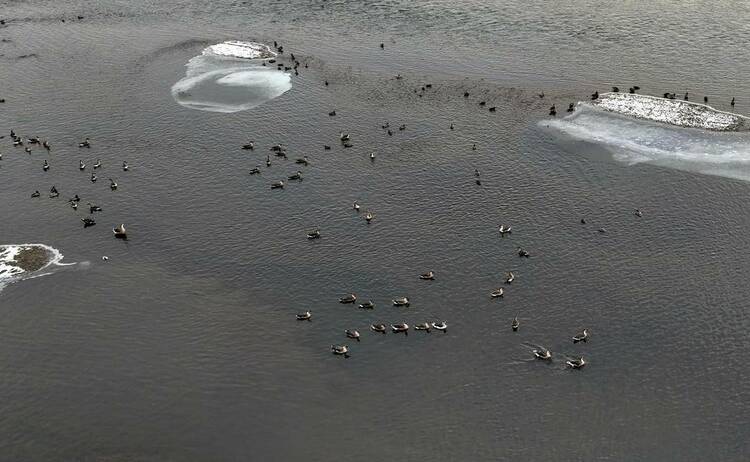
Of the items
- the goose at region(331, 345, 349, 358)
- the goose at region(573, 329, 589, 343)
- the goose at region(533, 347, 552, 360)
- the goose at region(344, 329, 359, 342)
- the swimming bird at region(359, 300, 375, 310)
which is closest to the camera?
the goose at region(533, 347, 552, 360)

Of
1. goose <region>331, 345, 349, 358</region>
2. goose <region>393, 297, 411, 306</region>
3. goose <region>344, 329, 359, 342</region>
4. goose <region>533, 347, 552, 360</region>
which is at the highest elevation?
goose <region>393, 297, 411, 306</region>

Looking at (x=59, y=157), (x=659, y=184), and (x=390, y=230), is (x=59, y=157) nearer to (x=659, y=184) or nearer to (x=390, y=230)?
(x=390, y=230)

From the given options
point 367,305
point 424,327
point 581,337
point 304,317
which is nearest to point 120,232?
point 304,317

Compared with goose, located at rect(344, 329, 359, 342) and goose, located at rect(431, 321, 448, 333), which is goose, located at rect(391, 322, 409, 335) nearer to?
goose, located at rect(431, 321, 448, 333)

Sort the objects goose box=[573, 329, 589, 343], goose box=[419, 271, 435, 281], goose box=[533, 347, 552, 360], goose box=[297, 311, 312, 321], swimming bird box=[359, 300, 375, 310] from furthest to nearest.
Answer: goose box=[419, 271, 435, 281], swimming bird box=[359, 300, 375, 310], goose box=[297, 311, 312, 321], goose box=[573, 329, 589, 343], goose box=[533, 347, 552, 360]

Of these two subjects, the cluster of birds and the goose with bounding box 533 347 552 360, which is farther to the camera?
the cluster of birds

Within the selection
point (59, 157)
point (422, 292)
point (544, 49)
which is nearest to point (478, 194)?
point (422, 292)

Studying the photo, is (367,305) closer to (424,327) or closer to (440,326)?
(424,327)

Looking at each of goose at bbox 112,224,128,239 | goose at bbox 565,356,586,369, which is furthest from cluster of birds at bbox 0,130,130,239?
goose at bbox 565,356,586,369
